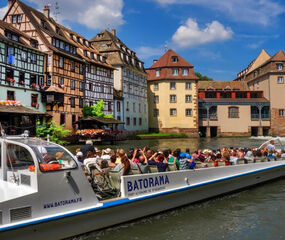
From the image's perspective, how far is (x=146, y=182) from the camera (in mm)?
8078

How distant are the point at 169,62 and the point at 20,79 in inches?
1243

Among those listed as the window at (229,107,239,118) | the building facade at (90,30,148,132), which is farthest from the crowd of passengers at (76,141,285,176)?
the window at (229,107,239,118)

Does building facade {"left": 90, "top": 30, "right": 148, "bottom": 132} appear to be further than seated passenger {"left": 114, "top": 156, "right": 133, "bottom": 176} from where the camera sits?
Yes

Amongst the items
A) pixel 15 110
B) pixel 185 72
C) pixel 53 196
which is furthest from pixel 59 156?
pixel 185 72

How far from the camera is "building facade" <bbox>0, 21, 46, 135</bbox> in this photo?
2688cm

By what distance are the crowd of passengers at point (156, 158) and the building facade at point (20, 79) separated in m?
17.3

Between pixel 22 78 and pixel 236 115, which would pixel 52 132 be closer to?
pixel 22 78

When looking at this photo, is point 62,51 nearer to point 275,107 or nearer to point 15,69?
point 15,69

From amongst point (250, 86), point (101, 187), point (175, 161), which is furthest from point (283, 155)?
point (250, 86)

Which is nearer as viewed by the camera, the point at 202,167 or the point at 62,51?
the point at 202,167

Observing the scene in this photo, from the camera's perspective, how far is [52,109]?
3222 cm

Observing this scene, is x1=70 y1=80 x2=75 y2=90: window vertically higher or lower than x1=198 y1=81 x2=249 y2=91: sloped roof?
lower

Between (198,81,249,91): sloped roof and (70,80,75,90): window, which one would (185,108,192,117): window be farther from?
(70,80,75,90): window

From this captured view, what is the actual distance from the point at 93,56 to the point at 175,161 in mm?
33382
